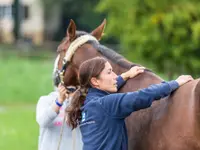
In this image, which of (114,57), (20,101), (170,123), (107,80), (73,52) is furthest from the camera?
(20,101)

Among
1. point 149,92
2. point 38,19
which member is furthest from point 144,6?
point 38,19

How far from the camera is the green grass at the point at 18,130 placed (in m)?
11.1

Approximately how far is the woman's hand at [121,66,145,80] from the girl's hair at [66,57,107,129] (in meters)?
0.29

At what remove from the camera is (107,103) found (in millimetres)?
4301

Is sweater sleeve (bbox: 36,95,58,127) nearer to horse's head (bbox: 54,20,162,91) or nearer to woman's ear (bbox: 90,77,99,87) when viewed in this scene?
horse's head (bbox: 54,20,162,91)

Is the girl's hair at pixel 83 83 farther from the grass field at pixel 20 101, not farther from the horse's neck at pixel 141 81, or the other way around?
the grass field at pixel 20 101

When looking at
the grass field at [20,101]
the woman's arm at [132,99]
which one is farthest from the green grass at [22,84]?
the woman's arm at [132,99]

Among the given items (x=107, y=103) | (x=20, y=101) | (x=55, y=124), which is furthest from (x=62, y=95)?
(x=20, y=101)

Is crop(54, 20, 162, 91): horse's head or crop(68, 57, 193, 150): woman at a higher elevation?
crop(54, 20, 162, 91): horse's head

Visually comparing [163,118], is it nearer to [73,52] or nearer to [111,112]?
[111,112]

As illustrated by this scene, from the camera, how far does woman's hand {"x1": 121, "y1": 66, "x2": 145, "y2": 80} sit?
4754 mm

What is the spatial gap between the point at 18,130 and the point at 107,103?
923 cm

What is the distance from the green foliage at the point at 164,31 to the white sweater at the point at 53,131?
9.58 m

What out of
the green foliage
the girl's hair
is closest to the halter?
the girl's hair
